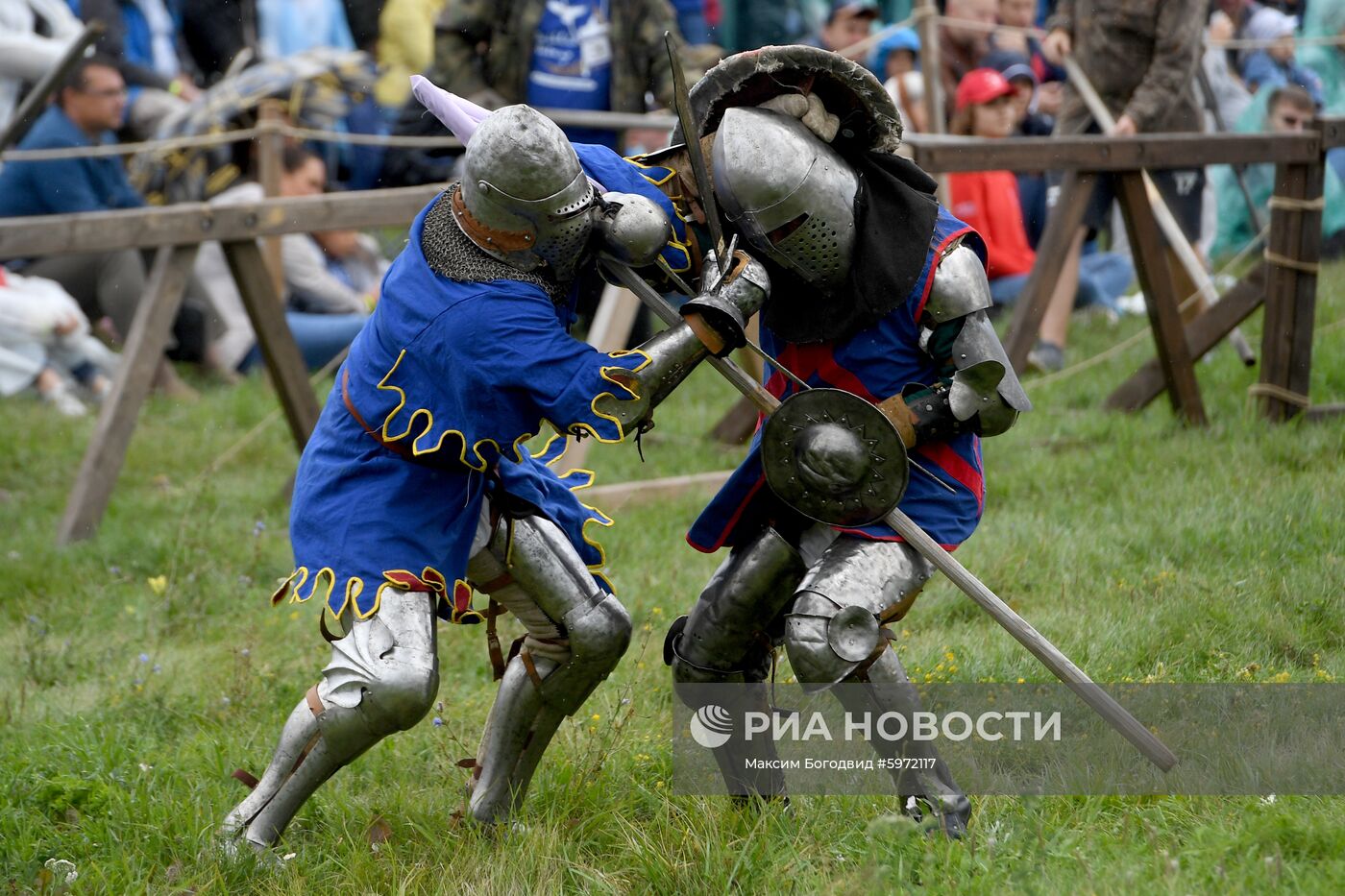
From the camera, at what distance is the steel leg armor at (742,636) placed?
136 inches

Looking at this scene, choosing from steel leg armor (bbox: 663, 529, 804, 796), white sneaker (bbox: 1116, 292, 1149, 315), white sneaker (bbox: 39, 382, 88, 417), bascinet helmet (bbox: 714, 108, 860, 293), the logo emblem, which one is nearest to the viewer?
bascinet helmet (bbox: 714, 108, 860, 293)

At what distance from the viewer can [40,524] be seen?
624cm

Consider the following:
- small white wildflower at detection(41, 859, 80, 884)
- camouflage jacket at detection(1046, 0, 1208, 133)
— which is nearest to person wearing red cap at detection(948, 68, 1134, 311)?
camouflage jacket at detection(1046, 0, 1208, 133)

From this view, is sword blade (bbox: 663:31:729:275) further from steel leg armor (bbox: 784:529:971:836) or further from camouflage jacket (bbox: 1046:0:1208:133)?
camouflage jacket (bbox: 1046:0:1208:133)

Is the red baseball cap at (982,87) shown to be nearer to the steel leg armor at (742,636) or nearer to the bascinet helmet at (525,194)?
the steel leg armor at (742,636)

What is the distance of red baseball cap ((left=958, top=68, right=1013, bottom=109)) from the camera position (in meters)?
8.74

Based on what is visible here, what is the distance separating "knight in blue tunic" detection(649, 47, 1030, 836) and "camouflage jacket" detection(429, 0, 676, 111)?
3.75m

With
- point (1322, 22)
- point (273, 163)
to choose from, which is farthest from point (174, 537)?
point (1322, 22)

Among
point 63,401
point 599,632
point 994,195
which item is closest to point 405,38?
point 63,401

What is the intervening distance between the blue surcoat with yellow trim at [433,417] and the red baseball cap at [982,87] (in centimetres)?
Answer: 580

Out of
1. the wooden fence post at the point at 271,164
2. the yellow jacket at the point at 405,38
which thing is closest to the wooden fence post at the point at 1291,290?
the wooden fence post at the point at 271,164

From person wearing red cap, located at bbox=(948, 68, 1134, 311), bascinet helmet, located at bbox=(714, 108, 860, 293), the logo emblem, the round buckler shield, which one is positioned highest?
bascinet helmet, located at bbox=(714, 108, 860, 293)

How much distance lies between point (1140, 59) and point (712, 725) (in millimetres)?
5185

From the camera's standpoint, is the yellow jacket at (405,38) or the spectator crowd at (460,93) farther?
the yellow jacket at (405,38)
